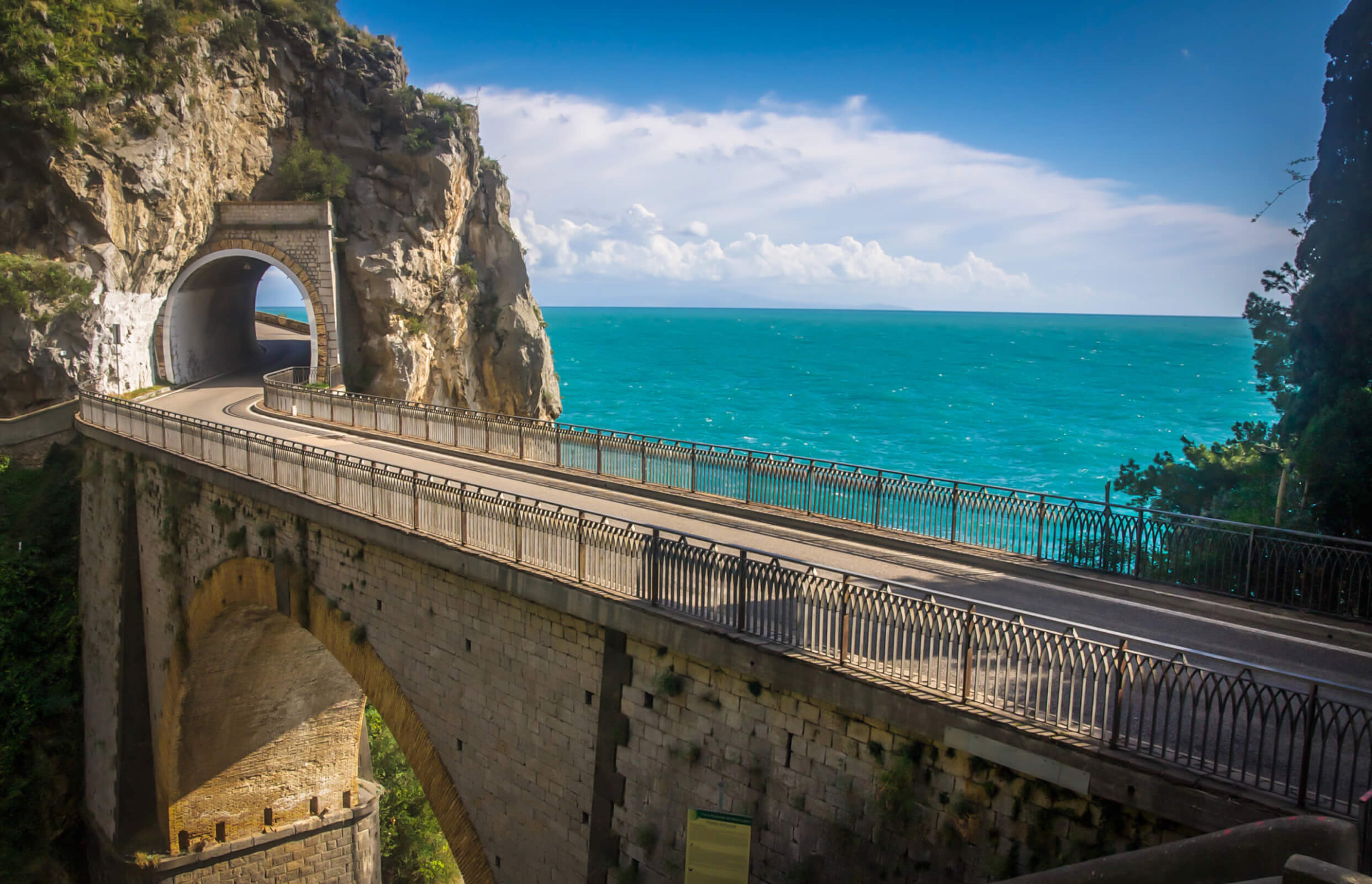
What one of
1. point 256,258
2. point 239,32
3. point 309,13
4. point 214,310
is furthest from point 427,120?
point 214,310

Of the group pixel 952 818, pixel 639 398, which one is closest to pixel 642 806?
pixel 952 818

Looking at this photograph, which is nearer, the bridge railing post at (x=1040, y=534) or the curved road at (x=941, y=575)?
the curved road at (x=941, y=575)

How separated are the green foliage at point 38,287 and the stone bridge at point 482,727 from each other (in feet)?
26.9

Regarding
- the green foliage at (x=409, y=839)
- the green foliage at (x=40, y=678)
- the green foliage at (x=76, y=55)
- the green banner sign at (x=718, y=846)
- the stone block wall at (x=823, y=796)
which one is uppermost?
the green foliage at (x=76, y=55)

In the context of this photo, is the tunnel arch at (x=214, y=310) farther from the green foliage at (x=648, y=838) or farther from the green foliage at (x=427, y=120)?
the green foliage at (x=648, y=838)

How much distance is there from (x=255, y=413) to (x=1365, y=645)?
2566 centimetres

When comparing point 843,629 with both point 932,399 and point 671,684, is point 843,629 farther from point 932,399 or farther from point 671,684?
point 932,399

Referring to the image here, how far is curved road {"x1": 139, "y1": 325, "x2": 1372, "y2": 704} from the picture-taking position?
328 inches

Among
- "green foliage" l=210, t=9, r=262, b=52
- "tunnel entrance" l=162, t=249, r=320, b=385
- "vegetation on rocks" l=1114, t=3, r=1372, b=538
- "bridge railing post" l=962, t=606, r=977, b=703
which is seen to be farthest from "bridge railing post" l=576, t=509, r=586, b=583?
"green foliage" l=210, t=9, r=262, b=52

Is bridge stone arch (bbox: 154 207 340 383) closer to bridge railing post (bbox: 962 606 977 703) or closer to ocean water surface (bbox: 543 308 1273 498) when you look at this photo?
bridge railing post (bbox: 962 606 977 703)

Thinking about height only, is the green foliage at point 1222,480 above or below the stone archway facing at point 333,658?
above

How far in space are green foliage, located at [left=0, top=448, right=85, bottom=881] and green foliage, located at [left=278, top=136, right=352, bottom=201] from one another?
16.1 metres

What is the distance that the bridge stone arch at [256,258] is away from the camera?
111ft

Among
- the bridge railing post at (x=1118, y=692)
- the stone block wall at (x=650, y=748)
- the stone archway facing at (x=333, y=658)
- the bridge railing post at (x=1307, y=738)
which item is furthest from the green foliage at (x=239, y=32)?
the bridge railing post at (x=1307, y=738)
